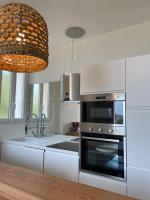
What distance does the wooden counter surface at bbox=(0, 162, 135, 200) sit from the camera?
1.07 metres

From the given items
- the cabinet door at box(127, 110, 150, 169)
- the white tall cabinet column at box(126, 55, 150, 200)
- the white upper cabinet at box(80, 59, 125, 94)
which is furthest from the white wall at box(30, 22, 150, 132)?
the cabinet door at box(127, 110, 150, 169)

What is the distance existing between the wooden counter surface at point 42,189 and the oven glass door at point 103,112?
2.92 feet

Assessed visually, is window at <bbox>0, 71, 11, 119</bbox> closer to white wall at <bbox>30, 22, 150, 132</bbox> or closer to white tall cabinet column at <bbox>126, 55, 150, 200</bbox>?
white wall at <bbox>30, 22, 150, 132</bbox>

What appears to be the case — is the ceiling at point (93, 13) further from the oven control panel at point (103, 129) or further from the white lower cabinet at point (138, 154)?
the oven control panel at point (103, 129)

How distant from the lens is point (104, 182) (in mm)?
1953

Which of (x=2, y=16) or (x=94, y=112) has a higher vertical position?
(x=2, y=16)

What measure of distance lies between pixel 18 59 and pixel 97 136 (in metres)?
1.19

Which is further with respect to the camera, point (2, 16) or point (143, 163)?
point (143, 163)

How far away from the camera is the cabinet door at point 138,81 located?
5.97ft

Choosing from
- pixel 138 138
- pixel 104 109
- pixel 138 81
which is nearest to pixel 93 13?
pixel 138 81

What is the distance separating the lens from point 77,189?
3.98 feet

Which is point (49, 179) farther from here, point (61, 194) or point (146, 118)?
point (146, 118)

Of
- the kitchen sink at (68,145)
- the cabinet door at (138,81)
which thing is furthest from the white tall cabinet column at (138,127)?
the kitchen sink at (68,145)

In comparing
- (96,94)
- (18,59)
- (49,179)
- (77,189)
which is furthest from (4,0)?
(77,189)
